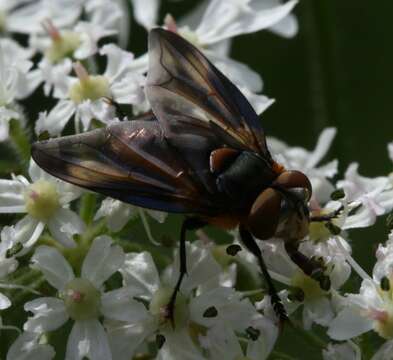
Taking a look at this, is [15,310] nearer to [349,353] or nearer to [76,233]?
[76,233]

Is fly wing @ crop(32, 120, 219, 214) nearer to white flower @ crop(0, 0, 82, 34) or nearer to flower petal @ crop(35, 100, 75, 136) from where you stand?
flower petal @ crop(35, 100, 75, 136)

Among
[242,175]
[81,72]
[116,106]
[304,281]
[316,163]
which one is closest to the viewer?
[242,175]

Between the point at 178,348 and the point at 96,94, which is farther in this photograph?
the point at 96,94

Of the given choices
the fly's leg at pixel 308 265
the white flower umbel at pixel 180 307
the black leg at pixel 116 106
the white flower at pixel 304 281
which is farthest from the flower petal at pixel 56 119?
the fly's leg at pixel 308 265

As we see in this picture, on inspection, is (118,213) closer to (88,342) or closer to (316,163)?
(88,342)

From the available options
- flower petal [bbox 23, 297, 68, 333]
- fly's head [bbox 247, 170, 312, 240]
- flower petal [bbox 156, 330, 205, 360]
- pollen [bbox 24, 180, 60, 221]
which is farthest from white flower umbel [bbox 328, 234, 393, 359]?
pollen [bbox 24, 180, 60, 221]

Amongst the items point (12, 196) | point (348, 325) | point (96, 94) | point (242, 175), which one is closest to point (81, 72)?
point (96, 94)
